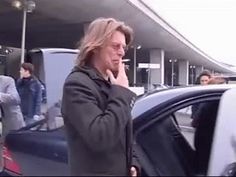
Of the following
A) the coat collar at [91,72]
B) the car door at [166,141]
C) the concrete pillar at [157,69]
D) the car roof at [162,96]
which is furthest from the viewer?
the concrete pillar at [157,69]

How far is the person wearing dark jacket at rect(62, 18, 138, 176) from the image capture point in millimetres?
1556

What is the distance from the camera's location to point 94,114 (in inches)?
61.4

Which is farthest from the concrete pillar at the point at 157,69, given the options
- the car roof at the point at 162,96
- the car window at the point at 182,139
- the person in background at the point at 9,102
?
the car roof at the point at 162,96

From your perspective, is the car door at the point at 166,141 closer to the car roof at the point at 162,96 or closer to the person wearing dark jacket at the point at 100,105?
the car roof at the point at 162,96

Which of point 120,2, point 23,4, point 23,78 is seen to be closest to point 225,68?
point 120,2

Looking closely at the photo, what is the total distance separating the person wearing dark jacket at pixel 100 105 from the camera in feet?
5.10

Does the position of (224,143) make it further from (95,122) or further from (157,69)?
(157,69)

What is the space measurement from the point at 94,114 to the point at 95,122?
29 millimetres

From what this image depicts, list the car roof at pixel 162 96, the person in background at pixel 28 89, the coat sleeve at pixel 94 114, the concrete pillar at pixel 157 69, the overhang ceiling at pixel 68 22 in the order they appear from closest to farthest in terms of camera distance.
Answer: the coat sleeve at pixel 94 114 → the car roof at pixel 162 96 → the person in background at pixel 28 89 → the overhang ceiling at pixel 68 22 → the concrete pillar at pixel 157 69

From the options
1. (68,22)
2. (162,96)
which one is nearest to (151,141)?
(162,96)

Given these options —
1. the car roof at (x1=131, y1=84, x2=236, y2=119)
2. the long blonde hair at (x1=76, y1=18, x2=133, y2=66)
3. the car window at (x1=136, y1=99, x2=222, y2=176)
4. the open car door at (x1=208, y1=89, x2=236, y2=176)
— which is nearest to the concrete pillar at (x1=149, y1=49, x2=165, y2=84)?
the car window at (x1=136, y1=99, x2=222, y2=176)

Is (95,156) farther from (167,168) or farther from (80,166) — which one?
(167,168)

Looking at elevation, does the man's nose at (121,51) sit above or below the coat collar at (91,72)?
above

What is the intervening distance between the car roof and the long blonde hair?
58 centimetres
